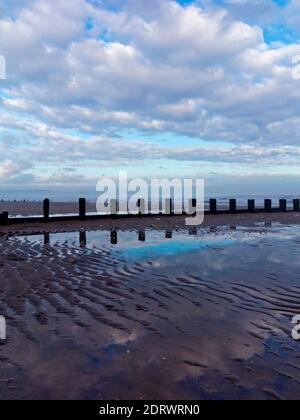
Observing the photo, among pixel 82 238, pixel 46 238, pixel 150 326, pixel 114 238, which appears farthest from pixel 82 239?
pixel 150 326

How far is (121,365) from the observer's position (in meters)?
3.54

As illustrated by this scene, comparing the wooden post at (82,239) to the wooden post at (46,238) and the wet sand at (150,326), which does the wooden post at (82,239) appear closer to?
the wooden post at (46,238)

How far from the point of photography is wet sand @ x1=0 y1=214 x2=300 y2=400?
320 centimetres

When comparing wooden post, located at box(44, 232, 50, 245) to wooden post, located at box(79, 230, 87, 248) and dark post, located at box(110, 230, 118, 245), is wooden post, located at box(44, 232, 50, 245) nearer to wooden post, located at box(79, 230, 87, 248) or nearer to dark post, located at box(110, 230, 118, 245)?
wooden post, located at box(79, 230, 87, 248)

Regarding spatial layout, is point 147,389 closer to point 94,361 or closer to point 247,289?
point 94,361

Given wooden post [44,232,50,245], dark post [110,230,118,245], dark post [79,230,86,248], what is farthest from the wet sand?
dark post [110,230,118,245]

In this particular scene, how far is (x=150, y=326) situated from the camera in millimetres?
4656

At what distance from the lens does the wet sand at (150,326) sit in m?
3.20

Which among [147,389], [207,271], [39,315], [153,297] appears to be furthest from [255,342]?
[207,271]

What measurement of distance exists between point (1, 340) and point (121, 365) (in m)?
1.59

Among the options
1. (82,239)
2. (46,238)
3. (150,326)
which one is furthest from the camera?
(46,238)

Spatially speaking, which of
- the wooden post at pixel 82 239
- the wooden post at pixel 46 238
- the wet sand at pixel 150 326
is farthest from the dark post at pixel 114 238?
the wet sand at pixel 150 326

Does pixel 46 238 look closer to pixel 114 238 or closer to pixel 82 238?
pixel 82 238

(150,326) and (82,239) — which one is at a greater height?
(82,239)
